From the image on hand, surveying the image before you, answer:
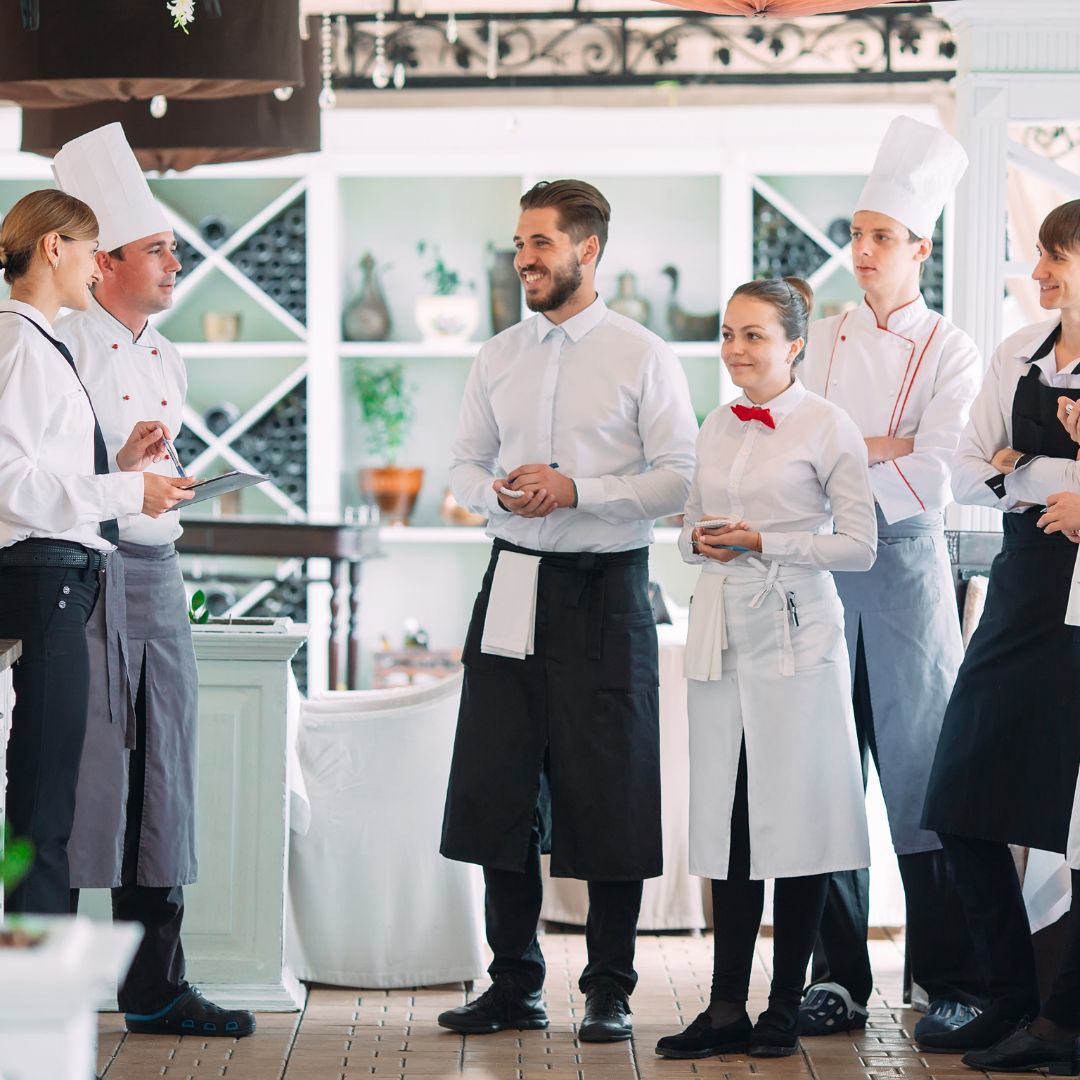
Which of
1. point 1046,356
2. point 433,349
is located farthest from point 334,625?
point 1046,356

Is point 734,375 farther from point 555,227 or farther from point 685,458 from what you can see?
point 555,227

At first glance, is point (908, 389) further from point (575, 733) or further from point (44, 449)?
point (44, 449)

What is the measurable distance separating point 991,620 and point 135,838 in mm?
1731

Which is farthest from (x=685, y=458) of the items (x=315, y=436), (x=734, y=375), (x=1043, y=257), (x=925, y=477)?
(x=315, y=436)

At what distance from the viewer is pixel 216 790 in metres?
3.61

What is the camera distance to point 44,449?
278cm

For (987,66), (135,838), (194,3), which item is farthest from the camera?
(987,66)

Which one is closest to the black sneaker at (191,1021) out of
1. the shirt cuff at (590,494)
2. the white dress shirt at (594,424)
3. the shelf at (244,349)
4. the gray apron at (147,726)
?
the gray apron at (147,726)

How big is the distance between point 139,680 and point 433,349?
3622mm

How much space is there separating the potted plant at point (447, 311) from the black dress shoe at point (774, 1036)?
3979 mm

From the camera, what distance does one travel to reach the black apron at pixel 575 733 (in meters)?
3.30

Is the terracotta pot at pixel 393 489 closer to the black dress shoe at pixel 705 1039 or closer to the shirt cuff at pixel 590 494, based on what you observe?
the shirt cuff at pixel 590 494

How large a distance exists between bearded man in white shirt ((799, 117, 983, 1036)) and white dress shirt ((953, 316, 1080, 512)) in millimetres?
121

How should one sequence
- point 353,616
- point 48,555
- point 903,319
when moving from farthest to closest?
point 353,616 → point 903,319 → point 48,555
